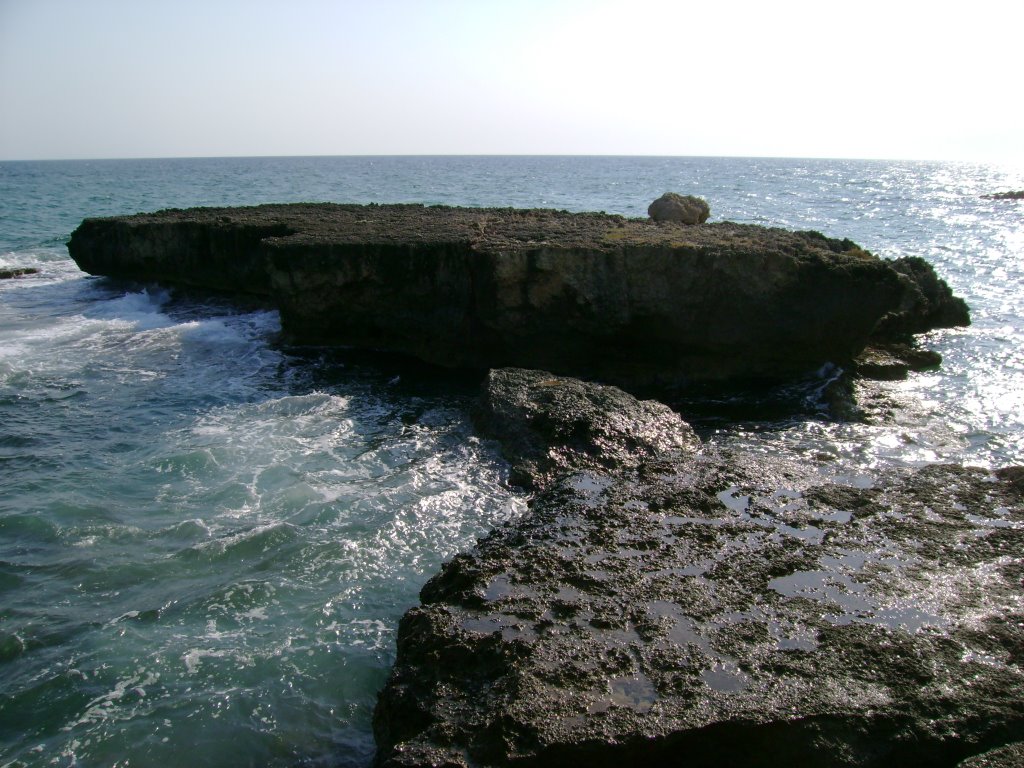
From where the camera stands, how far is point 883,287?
11367mm

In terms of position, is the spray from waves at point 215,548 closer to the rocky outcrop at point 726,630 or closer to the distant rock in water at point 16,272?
the rocky outcrop at point 726,630

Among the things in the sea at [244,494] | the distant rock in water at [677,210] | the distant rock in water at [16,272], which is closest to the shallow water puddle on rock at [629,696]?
the sea at [244,494]

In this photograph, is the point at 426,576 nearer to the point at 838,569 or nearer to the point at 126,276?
the point at 838,569

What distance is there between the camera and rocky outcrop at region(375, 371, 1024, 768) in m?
4.01

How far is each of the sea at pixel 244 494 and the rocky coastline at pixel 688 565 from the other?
0.89 meters

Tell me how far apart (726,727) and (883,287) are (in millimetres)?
9288

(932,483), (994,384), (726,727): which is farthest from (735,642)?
(994,384)

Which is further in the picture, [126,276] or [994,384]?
[126,276]

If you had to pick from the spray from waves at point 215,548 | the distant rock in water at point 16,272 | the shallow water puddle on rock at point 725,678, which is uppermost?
the shallow water puddle on rock at point 725,678

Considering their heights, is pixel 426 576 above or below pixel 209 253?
below

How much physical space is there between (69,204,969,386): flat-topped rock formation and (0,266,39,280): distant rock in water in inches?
477

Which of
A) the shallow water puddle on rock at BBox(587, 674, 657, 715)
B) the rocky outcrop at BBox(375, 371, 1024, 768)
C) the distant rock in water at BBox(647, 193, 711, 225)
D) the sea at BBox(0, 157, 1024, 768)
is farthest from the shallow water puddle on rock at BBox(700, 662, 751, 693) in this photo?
the distant rock in water at BBox(647, 193, 711, 225)

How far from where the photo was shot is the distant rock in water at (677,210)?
19.0m

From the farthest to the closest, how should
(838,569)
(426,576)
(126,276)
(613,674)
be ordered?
(126,276) → (426,576) → (838,569) → (613,674)
